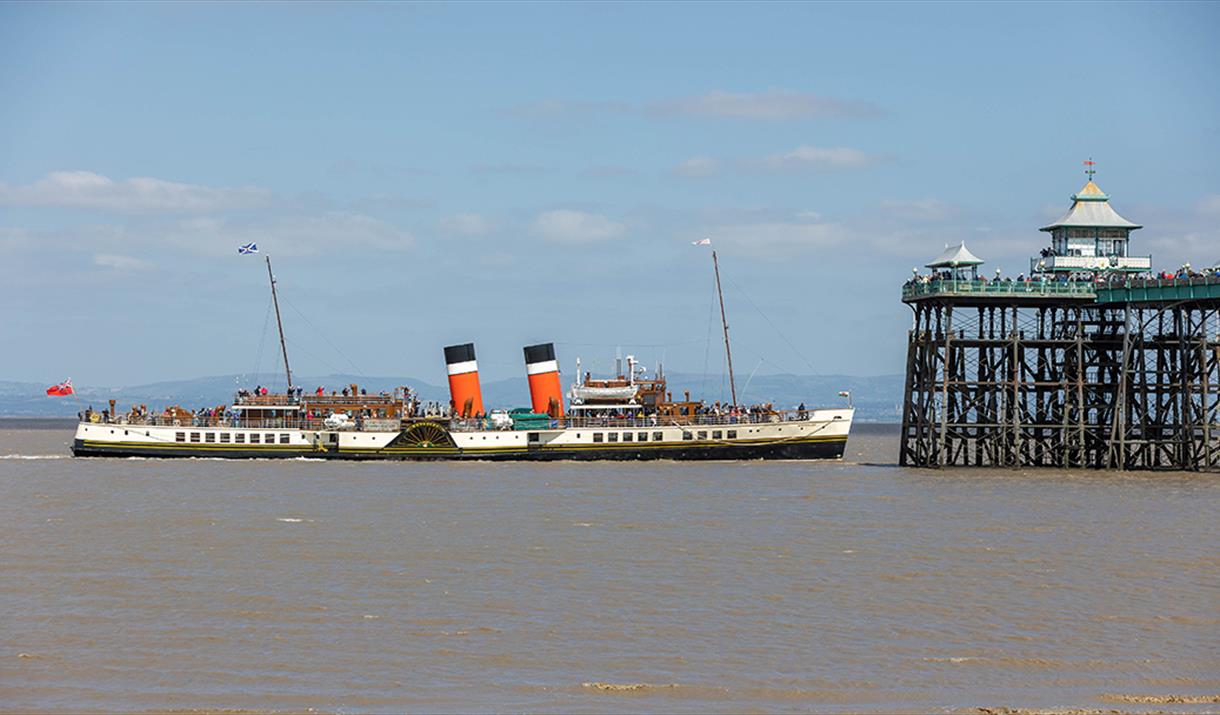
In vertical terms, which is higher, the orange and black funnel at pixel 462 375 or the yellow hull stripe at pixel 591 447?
the orange and black funnel at pixel 462 375

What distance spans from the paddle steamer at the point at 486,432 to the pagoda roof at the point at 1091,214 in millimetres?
16202

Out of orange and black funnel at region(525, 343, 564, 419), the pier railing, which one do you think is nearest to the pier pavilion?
the pier railing

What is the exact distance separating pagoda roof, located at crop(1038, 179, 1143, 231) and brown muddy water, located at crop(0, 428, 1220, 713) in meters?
22.1

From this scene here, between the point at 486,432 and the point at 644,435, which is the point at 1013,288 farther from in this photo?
the point at 486,432

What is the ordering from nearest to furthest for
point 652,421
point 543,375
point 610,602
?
point 610,602
point 652,421
point 543,375

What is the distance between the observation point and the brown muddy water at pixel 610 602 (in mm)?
27078

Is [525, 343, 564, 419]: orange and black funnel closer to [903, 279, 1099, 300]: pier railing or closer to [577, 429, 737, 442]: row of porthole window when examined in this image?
[577, 429, 737, 442]: row of porthole window

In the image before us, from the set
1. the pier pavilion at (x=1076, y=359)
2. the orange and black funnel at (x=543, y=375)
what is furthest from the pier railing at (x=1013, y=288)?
the orange and black funnel at (x=543, y=375)

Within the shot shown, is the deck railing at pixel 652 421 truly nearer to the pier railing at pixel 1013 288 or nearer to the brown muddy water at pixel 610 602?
the pier railing at pixel 1013 288

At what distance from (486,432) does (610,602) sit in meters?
56.7

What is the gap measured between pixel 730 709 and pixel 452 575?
632 inches

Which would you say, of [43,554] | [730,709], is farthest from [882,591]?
[43,554]

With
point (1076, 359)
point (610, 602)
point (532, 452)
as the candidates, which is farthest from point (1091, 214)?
point (610, 602)

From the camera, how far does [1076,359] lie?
264 ft
